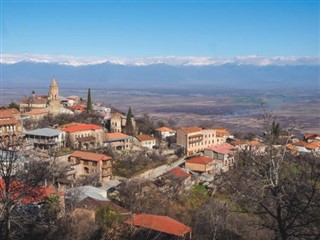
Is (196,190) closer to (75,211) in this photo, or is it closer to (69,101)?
(75,211)

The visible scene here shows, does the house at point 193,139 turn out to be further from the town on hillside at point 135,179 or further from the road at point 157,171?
the road at point 157,171

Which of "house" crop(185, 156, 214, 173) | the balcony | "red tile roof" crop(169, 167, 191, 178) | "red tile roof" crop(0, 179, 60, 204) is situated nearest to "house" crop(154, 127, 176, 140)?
"house" crop(185, 156, 214, 173)

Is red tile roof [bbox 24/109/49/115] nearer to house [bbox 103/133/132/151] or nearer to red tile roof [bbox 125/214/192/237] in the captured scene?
house [bbox 103/133/132/151]

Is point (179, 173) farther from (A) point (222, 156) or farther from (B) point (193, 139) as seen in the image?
(B) point (193, 139)

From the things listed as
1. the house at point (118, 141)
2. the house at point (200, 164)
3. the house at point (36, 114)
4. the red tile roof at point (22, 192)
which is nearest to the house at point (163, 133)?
the house at point (118, 141)

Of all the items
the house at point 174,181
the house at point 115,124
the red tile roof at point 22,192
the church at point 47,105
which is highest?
the red tile roof at point 22,192

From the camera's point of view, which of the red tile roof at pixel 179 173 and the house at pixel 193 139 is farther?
the house at pixel 193 139

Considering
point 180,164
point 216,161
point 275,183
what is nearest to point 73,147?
point 180,164

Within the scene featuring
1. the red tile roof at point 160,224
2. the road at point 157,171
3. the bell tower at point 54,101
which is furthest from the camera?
the bell tower at point 54,101

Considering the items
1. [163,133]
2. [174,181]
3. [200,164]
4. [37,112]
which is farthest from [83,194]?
[163,133]
